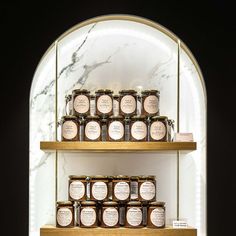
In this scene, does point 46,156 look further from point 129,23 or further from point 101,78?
point 129,23

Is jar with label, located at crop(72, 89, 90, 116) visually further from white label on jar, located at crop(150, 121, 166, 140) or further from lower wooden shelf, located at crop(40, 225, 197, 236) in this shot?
lower wooden shelf, located at crop(40, 225, 197, 236)

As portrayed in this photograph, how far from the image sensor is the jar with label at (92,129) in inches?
110

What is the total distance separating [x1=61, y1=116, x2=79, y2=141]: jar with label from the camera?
2.80 metres

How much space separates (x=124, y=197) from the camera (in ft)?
9.13

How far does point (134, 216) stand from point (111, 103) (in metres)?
0.58

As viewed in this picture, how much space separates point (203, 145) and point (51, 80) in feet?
2.99

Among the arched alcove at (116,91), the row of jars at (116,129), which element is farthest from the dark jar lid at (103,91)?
the arched alcove at (116,91)

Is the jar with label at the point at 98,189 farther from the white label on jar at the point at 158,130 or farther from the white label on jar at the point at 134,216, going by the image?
the white label on jar at the point at 158,130

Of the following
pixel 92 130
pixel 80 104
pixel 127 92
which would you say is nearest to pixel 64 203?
pixel 92 130

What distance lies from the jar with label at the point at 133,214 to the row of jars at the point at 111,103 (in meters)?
0.46

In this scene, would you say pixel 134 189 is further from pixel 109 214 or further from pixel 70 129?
pixel 70 129
